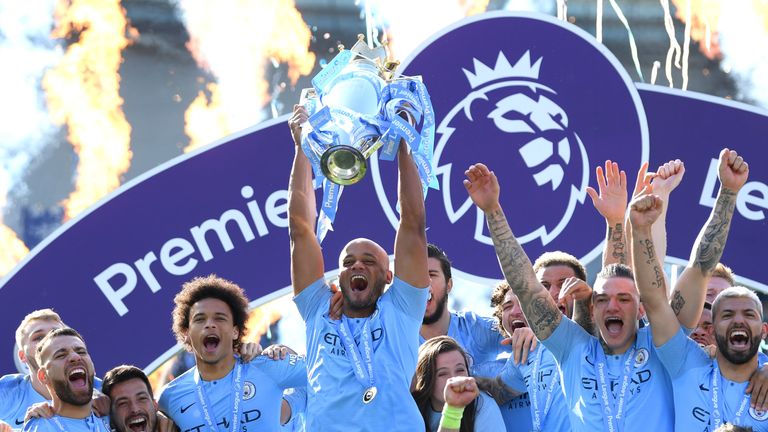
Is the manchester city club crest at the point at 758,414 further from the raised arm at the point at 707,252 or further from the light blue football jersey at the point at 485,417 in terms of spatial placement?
the light blue football jersey at the point at 485,417

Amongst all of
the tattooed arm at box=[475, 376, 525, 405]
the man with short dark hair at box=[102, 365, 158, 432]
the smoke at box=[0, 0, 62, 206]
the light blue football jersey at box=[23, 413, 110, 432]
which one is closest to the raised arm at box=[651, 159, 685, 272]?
the tattooed arm at box=[475, 376, 525, 405]

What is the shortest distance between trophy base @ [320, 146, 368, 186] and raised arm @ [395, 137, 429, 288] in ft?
1.05

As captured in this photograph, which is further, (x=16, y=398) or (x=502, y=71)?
(x=502, y=71)

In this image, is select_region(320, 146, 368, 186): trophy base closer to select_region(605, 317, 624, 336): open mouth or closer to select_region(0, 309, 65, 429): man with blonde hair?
select_region(605, 317, 624, 336): open mouth

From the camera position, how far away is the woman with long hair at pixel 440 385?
193 inches

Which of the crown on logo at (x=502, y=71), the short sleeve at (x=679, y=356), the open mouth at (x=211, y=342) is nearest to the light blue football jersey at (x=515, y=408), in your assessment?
the short sleeve at (x=679, y=356)

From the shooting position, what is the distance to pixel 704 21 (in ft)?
23.0

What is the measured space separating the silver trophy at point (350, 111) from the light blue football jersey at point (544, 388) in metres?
1.13

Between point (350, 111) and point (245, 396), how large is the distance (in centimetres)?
128

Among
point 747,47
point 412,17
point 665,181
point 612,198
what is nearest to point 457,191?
point 412,17

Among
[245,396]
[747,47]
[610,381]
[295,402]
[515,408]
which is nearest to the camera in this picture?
[610,381]

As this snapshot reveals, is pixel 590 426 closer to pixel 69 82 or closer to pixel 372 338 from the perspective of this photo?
pixel 372 338

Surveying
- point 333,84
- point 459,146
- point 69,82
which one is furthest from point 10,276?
point 333,84

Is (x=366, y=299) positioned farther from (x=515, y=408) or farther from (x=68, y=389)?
(x=68, y=389)
